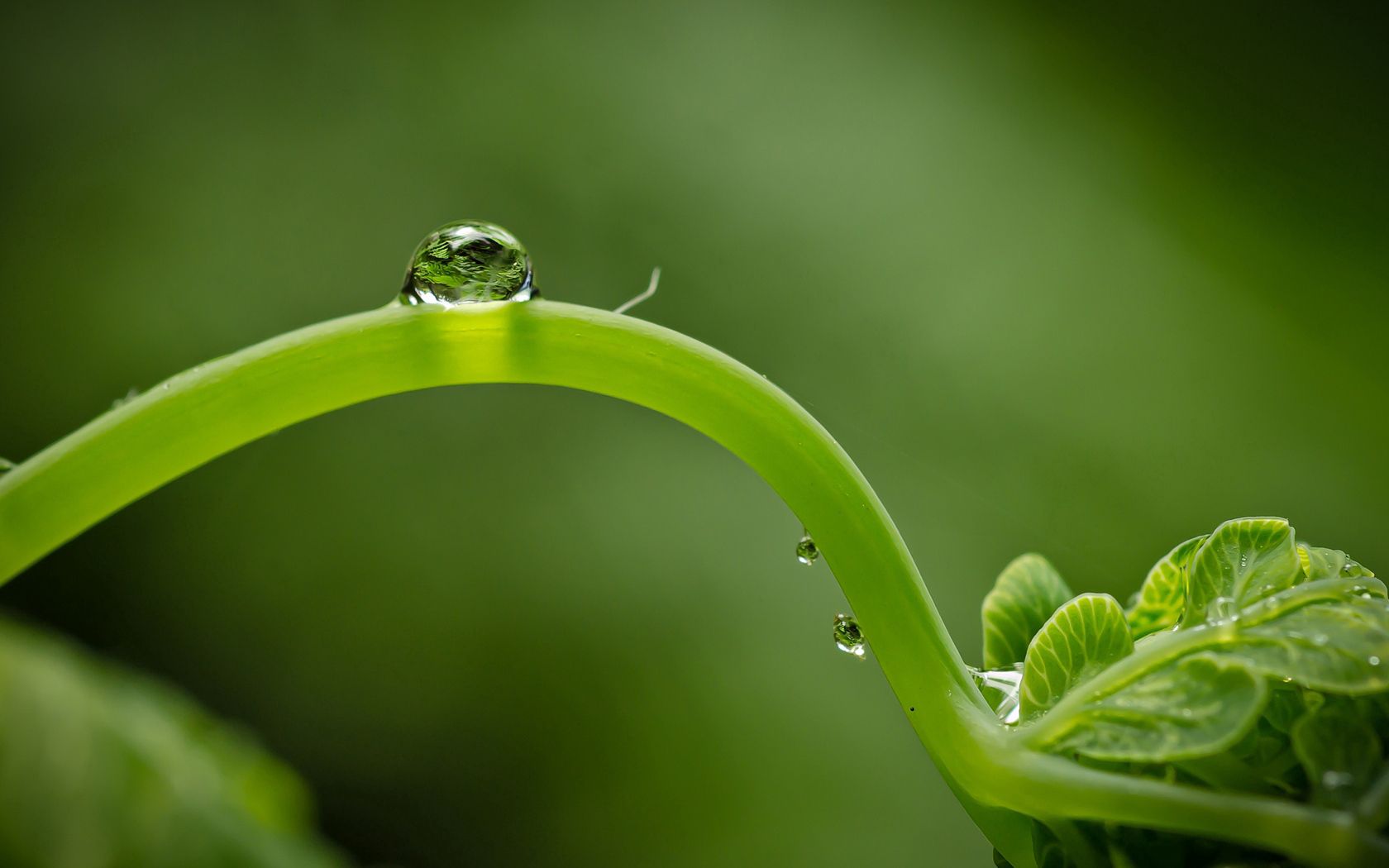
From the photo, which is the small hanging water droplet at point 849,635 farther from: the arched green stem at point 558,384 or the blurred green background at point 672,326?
the blurred green background at point 672,326

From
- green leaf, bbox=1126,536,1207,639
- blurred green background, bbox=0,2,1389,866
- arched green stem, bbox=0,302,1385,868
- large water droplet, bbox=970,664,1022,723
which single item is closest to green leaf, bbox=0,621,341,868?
arched green stem, bbox=0,302,1385,868

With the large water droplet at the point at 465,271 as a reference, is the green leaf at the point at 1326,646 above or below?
below

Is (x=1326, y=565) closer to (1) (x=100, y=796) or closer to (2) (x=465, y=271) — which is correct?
(2) (x=465, y=271)

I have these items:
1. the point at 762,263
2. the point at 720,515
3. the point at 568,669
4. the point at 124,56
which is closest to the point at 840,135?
the point at 762,263

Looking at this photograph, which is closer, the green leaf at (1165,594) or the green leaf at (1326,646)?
the green leaf at (1326,646)

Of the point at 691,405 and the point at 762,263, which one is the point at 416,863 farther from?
the point at 691,405

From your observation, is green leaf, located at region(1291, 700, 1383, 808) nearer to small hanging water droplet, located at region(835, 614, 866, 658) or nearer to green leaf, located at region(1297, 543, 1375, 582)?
green leaf, located at region(1297, 543, 1375, 582)

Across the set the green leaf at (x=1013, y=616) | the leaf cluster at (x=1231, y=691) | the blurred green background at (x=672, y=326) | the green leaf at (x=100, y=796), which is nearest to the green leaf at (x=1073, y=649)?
the leaf cluster at (x=1231, y=691)
